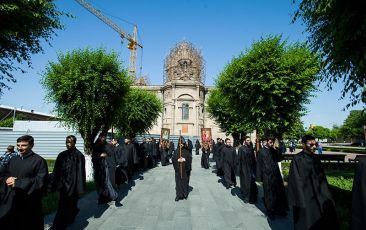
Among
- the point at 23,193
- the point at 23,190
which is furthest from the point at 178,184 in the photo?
the point at 23,190

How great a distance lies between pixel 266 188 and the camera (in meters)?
8.24

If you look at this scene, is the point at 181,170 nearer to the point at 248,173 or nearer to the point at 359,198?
the point at 248,173

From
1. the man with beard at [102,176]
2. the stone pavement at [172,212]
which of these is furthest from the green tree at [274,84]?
the man with beard at [102,176]

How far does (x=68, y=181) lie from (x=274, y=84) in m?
11.1

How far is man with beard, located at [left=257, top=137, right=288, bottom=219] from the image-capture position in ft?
26.1

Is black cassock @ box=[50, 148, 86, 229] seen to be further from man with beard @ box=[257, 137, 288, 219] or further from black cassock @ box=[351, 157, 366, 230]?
black cassock @ box=[351, 157, 366, 230]

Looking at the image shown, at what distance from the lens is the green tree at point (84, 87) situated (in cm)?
1412

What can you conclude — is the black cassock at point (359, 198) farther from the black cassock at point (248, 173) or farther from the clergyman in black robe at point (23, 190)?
the black cassock at point (248, 173)

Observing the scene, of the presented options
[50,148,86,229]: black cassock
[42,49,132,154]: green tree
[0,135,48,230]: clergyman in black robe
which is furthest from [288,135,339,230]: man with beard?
[42,49,132,154]: green tree

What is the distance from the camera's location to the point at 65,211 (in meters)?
6.83

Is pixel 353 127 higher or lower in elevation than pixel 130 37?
lower

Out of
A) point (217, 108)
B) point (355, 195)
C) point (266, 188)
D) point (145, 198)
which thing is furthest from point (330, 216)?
point (217, 108)

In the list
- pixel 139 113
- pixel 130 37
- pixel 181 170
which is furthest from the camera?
pixel 130 37

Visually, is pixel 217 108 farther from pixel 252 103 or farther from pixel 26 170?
pixel 26 170
